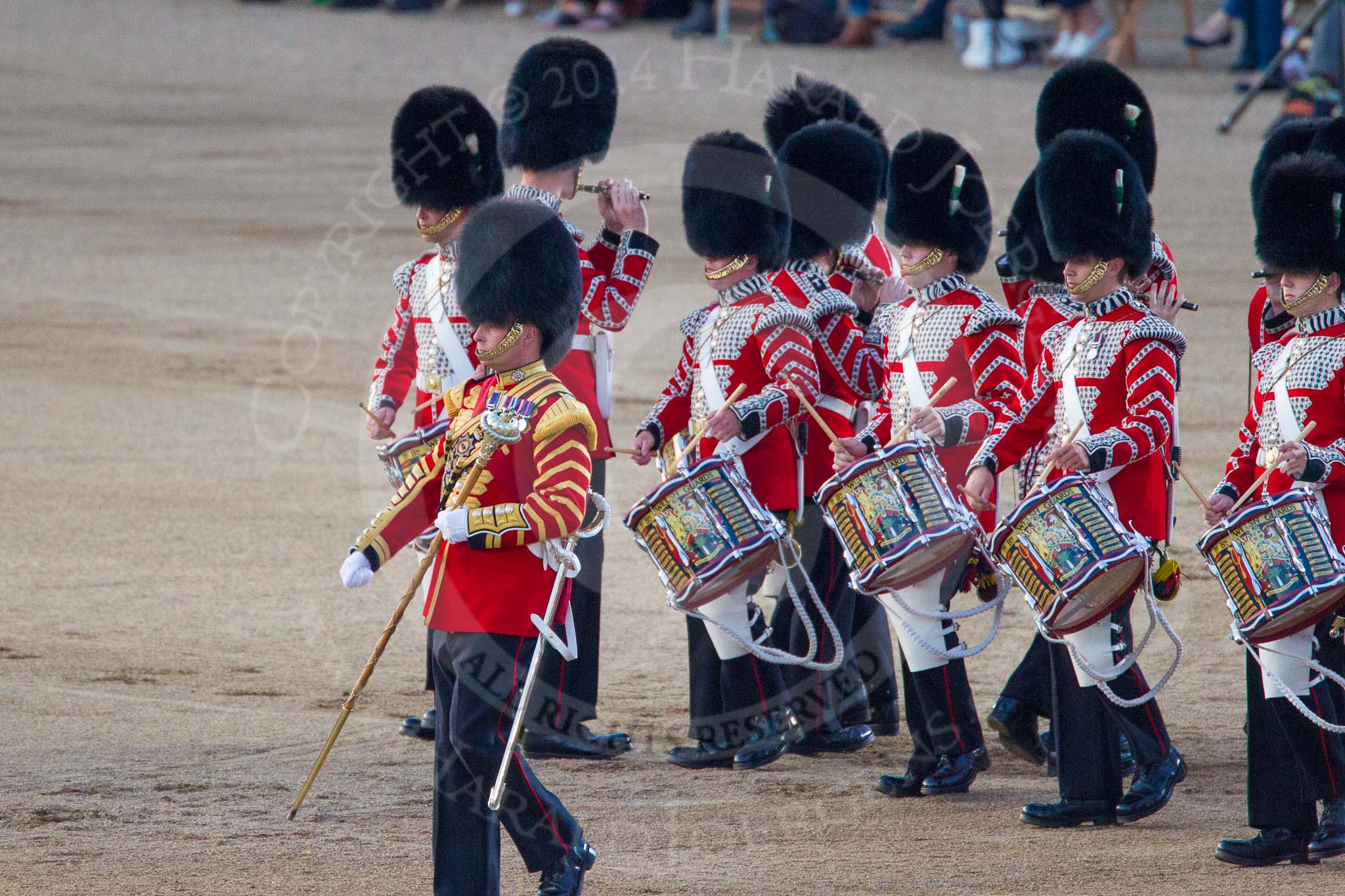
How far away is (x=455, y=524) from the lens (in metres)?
3.63

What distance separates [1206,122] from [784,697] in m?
→ 10.4

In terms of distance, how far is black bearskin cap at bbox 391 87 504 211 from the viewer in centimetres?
509

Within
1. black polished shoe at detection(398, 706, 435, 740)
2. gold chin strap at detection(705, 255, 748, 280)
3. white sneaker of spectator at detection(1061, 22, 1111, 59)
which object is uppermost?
white sneaker of spectator at detection(1061, 22, 1111, 59)

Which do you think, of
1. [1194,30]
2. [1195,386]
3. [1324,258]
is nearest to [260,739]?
[1324,258]

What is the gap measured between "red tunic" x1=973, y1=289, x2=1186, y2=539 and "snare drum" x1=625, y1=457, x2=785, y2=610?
0.68 metres

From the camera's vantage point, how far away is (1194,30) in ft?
56.3

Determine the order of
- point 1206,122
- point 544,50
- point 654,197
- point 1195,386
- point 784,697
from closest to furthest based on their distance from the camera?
point 784,697, point 544,50, point 1195,386, point 654,197, point 1206,122

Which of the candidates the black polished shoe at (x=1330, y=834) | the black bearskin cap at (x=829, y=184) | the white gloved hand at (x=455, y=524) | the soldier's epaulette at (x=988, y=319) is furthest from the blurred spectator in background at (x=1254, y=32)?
the white gloved hand at (x=455, y=524)

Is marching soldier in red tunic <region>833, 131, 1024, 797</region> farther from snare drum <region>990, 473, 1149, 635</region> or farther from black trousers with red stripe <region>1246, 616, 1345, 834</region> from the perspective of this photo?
black trousers with red stripe <region>1246, 616, 1345, 834</region>

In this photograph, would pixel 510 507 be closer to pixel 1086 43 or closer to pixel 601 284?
pixel 601 284

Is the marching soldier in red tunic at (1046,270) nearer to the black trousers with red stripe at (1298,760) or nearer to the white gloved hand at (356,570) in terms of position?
the black trousers with red stripe at (1298,760)

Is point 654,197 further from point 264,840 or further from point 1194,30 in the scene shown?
point 264,840

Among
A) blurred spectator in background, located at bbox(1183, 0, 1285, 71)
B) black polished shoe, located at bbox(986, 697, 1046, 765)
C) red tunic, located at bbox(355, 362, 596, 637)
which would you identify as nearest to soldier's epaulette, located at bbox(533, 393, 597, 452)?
red tunic, located at bbox(355, 362, 596, 637)

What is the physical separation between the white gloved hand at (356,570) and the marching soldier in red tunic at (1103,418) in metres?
1.39
